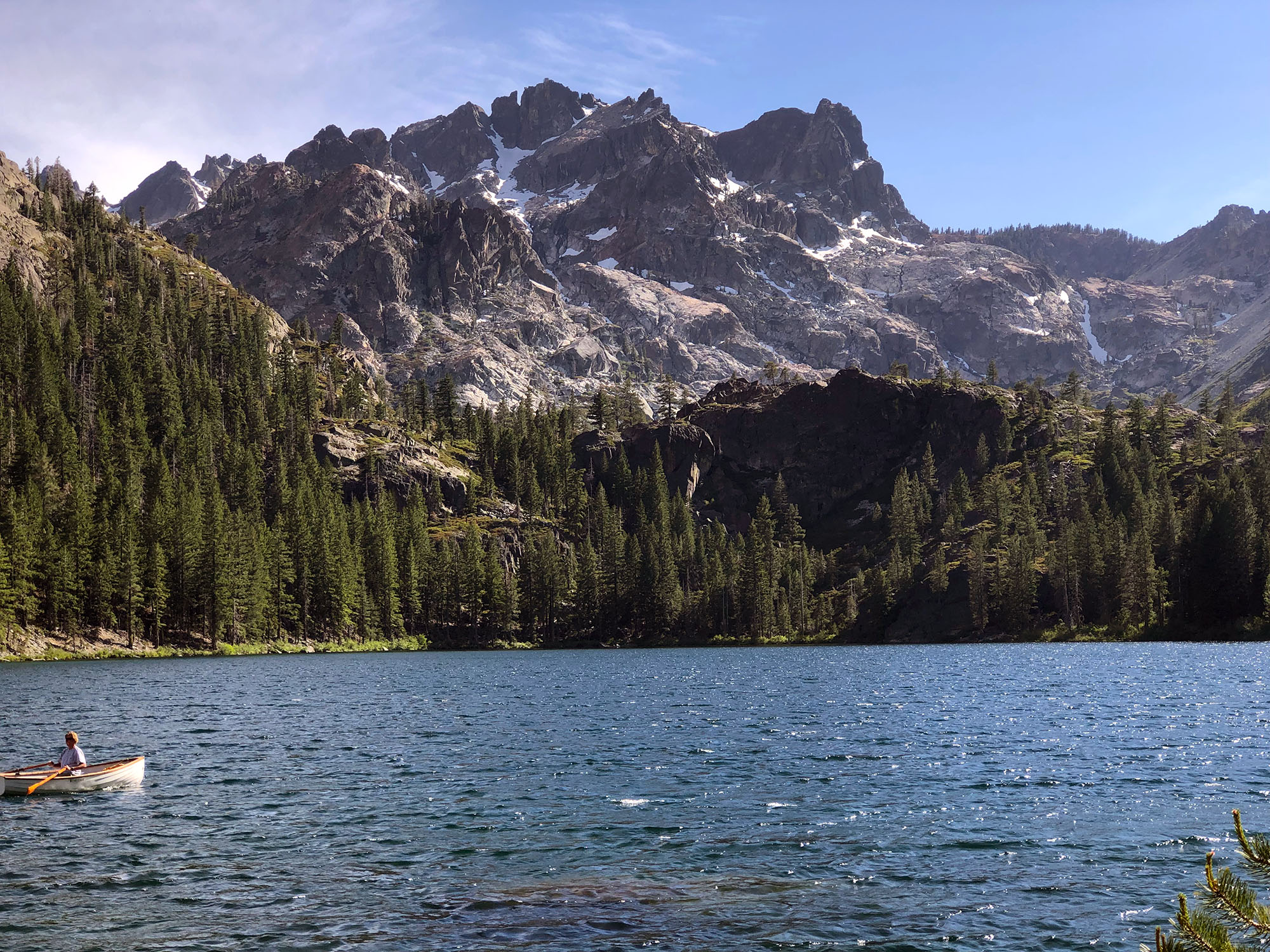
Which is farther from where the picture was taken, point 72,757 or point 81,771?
point 72,757

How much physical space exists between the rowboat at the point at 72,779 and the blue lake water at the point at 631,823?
79 centimetres

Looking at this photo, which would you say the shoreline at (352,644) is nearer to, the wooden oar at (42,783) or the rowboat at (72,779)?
the rowboat at (72,779)

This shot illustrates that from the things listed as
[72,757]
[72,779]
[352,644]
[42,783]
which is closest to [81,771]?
[72,779]

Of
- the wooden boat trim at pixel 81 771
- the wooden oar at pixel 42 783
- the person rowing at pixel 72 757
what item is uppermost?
the person rowing at pixel 72 757

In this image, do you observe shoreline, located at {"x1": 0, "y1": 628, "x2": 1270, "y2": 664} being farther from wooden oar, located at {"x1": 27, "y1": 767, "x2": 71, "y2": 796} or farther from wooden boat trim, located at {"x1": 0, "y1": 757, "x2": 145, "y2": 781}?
wooden oar, located at {"x1": 27, "y1": 767, "x2": 71, "y2": 796}

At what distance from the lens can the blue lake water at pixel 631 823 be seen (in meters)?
22.1

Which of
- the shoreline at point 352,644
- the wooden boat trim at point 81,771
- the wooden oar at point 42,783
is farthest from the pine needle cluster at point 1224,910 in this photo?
the shoreline at point 352,644

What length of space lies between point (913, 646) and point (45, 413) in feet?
556

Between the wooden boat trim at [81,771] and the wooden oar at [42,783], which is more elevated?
the wooden boat trim at [81,771]

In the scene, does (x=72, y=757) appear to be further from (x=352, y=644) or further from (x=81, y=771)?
(x=352, y=644)

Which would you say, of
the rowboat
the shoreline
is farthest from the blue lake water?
the shoreline

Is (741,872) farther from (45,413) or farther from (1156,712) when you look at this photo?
(45,413)

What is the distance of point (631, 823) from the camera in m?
32.2

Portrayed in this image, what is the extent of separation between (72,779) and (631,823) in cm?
2393
